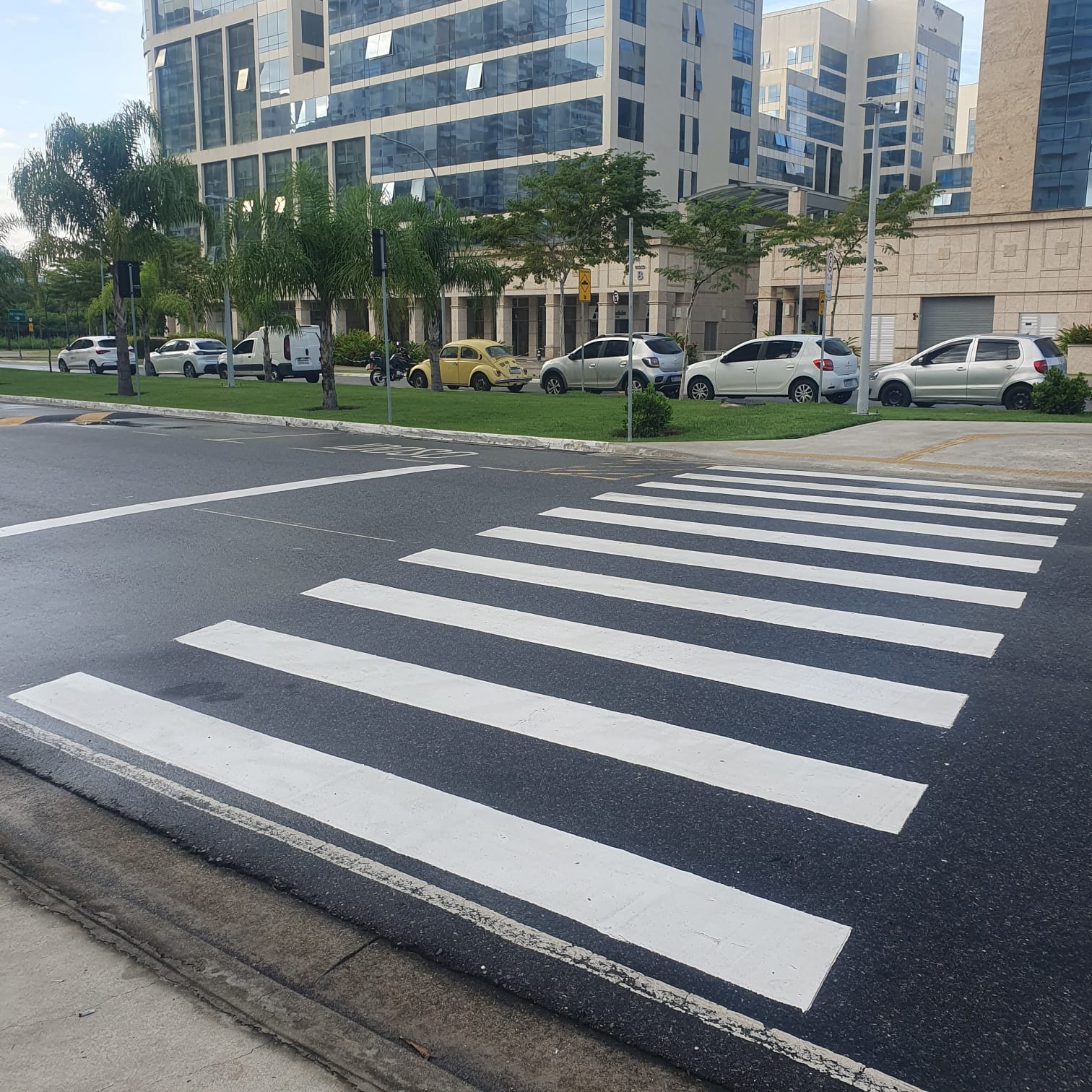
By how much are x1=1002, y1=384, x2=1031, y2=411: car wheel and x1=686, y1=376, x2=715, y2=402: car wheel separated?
677 centimetres

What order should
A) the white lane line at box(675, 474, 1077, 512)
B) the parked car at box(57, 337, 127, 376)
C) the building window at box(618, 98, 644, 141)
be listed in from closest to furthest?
the white lane line at box(675, 474, 1077, 512)
the parked car at box(57, 337, 127, 376)
the building window at box(618, 98, 644, 141)

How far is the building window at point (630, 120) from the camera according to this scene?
53.8 m

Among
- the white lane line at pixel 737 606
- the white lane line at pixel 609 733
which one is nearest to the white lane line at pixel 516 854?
the white lane line at pixel 609 733

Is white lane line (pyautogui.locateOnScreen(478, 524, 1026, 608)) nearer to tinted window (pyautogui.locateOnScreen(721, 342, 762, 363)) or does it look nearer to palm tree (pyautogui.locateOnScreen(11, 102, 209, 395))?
tinted window (pyautogui.locateOnScreen(721, 342, 762, 363))

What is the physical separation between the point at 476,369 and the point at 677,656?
28.6m

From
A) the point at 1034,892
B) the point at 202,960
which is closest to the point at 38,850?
the point at 202,960

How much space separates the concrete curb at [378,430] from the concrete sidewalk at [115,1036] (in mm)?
13207

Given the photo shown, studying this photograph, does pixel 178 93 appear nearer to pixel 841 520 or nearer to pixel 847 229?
pixel 847 229

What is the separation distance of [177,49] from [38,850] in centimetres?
8351

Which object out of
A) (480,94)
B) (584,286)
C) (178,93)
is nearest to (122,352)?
(584,286)

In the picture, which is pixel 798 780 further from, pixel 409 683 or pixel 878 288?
pixel 878 288

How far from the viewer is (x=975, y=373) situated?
2370 cm

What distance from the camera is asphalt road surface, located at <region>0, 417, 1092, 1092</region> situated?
3.39 metres

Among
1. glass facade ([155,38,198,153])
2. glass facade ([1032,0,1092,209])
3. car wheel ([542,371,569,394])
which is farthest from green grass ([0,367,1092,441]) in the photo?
glass facade ([155,38,198,153])
